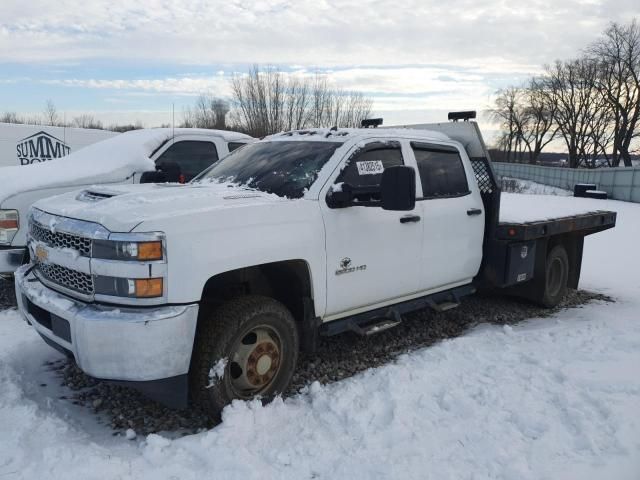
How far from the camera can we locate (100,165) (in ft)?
21.6

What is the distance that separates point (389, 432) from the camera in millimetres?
3174

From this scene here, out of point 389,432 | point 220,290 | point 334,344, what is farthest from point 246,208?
point 334,344

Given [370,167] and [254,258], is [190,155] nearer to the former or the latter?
[370,167]

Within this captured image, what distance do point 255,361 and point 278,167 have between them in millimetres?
1523

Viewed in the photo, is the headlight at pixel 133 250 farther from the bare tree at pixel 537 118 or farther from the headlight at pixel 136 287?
the bare tree at pixel 537 118

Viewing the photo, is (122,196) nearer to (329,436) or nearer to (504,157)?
(329,436)

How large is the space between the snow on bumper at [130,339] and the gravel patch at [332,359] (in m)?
0.54

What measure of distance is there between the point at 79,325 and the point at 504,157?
309 feet

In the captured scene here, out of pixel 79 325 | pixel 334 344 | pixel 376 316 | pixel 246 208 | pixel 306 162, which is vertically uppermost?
pixel 306 162

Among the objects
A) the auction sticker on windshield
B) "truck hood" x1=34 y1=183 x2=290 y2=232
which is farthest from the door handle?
"truck hood" x1=34 y1=183 x2=290 y2=232

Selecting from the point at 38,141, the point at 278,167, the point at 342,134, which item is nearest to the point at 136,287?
the point at 278,167

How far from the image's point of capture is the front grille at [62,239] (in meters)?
3.00

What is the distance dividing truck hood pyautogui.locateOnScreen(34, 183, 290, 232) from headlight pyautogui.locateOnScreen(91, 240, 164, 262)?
8 centimetres

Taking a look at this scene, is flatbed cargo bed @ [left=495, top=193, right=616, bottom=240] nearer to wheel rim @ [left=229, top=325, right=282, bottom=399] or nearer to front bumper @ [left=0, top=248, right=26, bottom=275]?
wheel rim @ [left=229, top=325, right=282, bottom=399]
